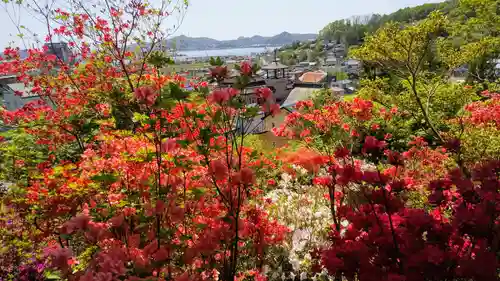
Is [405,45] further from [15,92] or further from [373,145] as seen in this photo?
[15,92]

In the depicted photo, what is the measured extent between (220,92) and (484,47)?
5.03 meters

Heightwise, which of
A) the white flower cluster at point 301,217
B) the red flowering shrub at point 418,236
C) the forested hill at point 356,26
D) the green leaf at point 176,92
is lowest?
the white flower cluster at point 301,217

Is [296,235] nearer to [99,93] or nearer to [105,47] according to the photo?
[99,93]

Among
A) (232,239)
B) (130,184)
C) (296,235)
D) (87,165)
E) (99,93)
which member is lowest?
(296,235)

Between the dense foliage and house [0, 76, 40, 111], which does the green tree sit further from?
house [0, 76, 40, 111]

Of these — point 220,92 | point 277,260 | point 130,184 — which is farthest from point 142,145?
point 277,260

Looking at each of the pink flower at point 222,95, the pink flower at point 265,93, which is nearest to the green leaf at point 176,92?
the pink flower at point 222,95

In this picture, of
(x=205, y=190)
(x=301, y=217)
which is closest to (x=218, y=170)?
(x=205, y=190)

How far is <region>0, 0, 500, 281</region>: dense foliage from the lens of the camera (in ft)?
4.38

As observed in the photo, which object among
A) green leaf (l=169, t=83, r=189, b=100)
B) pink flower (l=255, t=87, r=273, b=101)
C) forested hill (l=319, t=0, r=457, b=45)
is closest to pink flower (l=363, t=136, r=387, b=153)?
pink flower (l=255, t=87, r=273, b=101)

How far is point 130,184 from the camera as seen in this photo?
190 centimetres

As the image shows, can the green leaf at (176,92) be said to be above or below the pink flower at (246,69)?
below

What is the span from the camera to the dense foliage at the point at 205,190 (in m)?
1.34

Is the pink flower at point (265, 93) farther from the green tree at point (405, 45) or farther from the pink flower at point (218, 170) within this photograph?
the green tree at point (405, 45)
